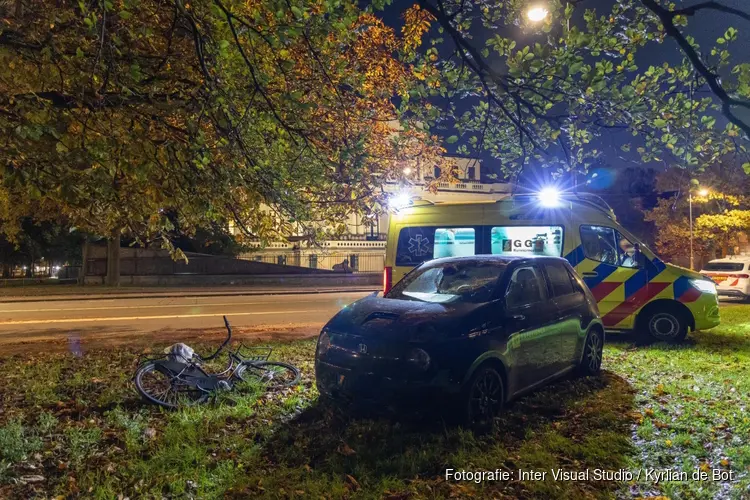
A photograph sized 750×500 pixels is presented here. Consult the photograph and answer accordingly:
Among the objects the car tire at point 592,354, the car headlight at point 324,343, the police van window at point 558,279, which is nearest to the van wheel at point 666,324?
the car tire at point 592,354

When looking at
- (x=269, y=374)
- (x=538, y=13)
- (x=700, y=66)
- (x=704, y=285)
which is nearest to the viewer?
(x=700, y=66)

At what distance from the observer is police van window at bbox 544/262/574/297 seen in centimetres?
618

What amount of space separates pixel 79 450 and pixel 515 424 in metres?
3.78

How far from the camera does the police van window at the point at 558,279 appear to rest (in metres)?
6.18

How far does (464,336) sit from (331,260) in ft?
98.9

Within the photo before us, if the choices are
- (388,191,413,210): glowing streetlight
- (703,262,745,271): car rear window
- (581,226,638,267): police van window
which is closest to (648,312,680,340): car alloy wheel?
(581,226,638,267): police van window

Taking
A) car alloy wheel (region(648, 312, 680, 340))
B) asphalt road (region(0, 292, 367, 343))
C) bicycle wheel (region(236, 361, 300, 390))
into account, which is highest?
car alloy wheel (region(648, 312, 680, 340))

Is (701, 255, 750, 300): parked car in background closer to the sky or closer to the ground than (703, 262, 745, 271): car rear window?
closer to the ground

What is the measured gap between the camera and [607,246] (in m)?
9.46

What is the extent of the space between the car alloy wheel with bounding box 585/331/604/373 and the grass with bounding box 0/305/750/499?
40cm

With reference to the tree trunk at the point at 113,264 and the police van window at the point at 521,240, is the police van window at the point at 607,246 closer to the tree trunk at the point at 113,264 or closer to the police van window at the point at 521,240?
the police van window at the point at 521,240

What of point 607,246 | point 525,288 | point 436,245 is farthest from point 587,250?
point 525,288

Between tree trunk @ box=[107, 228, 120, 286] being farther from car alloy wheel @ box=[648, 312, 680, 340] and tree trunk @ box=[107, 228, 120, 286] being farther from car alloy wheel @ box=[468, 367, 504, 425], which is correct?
car alloy wheel @ box=[468, 367, 504, 425]

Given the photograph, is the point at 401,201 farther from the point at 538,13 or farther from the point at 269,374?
the point at 538,13
